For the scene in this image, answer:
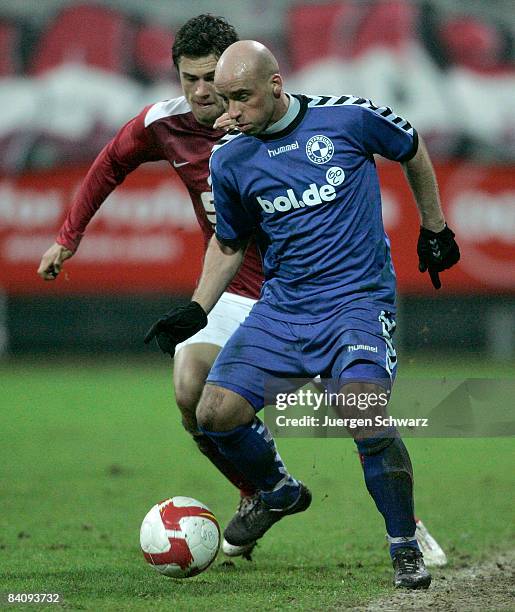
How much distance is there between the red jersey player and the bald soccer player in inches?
23.6

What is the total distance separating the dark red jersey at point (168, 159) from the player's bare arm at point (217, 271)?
0.65m

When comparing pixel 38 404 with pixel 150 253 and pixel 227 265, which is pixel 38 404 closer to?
pixel 150 253

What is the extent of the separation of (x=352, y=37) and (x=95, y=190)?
10604mm

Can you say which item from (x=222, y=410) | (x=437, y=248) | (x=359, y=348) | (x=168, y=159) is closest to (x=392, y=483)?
(x=359, y=348)

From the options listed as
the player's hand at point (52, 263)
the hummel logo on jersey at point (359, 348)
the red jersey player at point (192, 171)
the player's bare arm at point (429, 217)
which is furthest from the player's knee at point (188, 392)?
the player's bare arm at point (429, 217)

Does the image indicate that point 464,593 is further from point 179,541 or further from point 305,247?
point 305,247

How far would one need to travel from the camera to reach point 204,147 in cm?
597

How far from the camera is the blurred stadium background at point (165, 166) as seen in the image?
1530 centimetres

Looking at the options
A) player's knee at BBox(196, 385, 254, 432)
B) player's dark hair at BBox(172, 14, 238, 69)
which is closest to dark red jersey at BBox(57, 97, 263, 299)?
player's dark hair at BBox(172, 14, 238, 69)

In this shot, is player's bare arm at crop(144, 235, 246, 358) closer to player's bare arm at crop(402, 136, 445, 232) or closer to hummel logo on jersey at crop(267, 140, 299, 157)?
hummel logo on jersey at crop(267, 140, 299, 157)

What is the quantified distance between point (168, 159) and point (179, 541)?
206cm

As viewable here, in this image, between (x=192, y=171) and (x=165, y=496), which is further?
(x=165, y=496)

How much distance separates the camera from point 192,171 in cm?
600

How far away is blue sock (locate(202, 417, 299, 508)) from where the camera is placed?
5.06 metres
